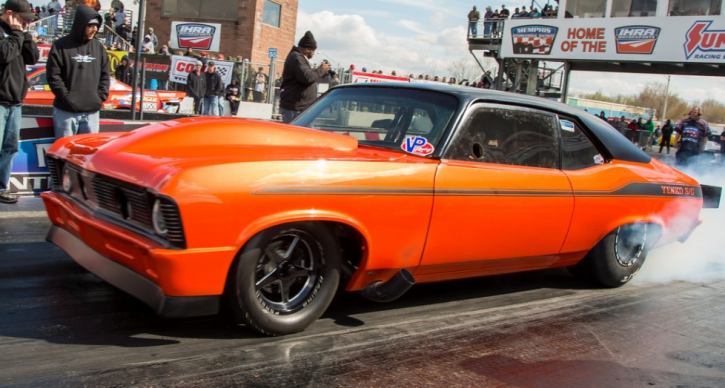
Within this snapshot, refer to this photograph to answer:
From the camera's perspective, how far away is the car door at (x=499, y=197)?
3656 mm

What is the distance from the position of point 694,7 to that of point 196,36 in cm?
2204

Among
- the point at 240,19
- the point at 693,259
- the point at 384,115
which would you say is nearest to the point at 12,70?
the point at 384,115

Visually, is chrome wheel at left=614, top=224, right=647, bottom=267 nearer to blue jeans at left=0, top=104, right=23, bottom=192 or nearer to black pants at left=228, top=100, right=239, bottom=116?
blue jeans at left=0, top=104, right=23, bottom=192

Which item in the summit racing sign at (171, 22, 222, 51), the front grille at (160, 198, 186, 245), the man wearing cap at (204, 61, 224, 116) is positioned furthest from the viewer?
the summit racing sign at (171, 22, 222, 51)

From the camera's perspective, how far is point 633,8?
27.2 metres

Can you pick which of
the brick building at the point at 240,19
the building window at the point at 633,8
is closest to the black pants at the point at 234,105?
the brick building at the point at 240,19

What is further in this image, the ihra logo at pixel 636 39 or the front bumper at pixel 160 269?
the ihra logo at pixel 636 39

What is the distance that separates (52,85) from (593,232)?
5.00 metres

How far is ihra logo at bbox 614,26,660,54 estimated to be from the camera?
25.9m

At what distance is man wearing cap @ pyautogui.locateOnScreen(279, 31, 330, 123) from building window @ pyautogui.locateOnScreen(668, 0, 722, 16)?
930 inches

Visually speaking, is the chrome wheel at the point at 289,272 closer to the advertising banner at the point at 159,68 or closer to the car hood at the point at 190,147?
the car hood at the point at 190,147

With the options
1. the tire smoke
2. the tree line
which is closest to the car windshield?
the tire smoke

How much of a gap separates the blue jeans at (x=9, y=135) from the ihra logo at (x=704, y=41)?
80.7ft

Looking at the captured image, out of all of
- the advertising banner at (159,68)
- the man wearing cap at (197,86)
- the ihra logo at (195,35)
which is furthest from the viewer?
the ihra logo at (195,35)
